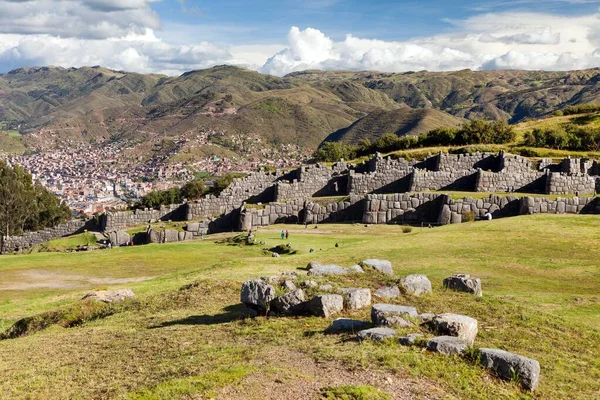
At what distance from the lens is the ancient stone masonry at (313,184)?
4572 centimetres

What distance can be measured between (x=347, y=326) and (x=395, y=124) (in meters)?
175

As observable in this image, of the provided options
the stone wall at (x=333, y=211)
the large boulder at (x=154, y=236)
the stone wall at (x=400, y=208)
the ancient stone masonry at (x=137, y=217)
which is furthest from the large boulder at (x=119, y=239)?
the stone wall at (x=400, y=208)

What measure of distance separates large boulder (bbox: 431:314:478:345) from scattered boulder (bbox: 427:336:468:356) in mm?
605

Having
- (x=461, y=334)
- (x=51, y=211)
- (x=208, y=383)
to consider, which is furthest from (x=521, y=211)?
(x=51, y=211)

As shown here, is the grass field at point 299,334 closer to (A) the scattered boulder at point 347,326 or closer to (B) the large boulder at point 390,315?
(A) the scattered boulder at point 347,326

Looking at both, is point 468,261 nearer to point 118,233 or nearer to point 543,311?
point 543,311

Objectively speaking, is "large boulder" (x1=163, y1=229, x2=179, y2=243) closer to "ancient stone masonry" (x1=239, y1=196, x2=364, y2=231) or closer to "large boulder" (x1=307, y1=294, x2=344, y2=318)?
"ancient stone masonry" (x1=239, y1=196, x2=364, y2=231)

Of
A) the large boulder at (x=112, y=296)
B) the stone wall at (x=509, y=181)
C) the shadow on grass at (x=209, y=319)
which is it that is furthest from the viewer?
the stone wall at (x=509, y=181)

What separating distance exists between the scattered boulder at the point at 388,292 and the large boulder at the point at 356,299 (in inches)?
31.5

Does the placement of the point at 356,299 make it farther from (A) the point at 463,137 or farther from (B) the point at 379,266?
(A) the point at 463,137

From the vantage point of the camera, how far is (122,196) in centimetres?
15638

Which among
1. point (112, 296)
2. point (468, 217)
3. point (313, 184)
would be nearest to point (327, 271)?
point (112, 296)

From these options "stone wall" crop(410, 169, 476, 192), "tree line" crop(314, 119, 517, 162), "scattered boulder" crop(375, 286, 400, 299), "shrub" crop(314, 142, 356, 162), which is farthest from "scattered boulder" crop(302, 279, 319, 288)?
"shrub" crop(314, 142, 356, 162)

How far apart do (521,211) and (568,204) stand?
8.52 feet
